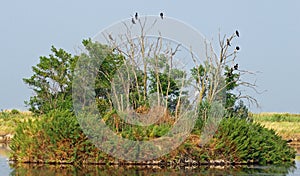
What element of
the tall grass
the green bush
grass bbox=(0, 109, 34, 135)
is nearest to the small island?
the green bush

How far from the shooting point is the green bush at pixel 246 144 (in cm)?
1903

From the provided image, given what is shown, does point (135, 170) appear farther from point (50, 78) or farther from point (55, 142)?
point (50, 78)

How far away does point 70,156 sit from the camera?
1841 centimetres

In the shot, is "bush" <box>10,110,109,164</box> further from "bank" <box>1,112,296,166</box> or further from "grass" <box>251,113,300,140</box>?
"grass" <box>251,113,300,140</box>

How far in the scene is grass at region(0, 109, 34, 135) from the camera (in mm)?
33719

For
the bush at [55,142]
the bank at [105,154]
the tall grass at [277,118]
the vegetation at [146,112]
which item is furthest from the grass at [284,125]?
the bush at [55,142]

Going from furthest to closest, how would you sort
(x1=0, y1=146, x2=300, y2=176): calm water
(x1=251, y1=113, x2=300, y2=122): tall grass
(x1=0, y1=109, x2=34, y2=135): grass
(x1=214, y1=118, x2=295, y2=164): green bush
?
1. (x1=251, y1=113, x2=300, y2=122): tall grass
2. (x1=0, y1=109, x2=34, y2=135): grass
3. (x1=214, y1=118, x2=295, y2=164): green bush
4. (x1=0, y1=146, x2=300, y2=176): calm water

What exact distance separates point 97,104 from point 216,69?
4.50 metres

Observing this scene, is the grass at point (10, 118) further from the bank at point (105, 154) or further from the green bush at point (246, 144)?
the green bush at point (246, 144)

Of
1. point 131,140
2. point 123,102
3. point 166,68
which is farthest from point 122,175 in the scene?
point 166,68

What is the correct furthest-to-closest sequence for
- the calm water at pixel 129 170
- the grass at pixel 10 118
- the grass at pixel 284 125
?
the grass at pixel 284 125, the grass at pixel 10 118, the calm water at pixel 129 170

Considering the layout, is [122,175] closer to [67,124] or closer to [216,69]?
[67,124]

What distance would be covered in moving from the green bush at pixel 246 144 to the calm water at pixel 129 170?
3.45ft

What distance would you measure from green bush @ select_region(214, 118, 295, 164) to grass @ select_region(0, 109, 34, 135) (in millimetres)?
12531
